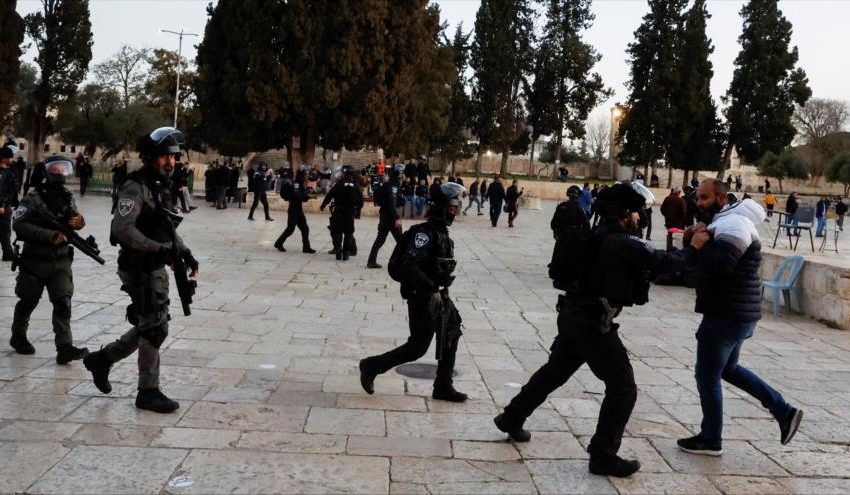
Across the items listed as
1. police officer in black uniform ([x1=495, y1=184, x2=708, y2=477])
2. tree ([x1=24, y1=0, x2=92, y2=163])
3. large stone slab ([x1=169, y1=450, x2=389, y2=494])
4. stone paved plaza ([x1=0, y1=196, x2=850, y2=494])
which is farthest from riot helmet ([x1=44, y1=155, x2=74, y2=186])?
tree ([x1=24, y1=0, x2=92, y2=163])

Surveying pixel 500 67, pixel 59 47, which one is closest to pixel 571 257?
pixel 59 47

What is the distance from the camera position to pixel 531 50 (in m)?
50.4

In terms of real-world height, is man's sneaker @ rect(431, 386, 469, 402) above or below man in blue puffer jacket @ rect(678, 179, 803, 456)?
below

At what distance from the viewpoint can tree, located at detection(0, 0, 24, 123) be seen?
34.5 m

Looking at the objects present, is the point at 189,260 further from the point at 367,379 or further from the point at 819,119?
the point at 819,119

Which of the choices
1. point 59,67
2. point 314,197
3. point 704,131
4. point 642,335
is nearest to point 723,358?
point 642,335

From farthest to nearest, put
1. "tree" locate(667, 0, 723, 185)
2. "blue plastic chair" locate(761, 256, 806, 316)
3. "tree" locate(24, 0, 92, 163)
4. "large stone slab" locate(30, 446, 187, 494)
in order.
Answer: "tree" locate(667, 0, 723, 185) → "tree" locate(24, 0, 92, 163) → "blue plastic chair" locate(761, 256, 806, 316) → "large stone slab" locate(30, 446, 187, 494)

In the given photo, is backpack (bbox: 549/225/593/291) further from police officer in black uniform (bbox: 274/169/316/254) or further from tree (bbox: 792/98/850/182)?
tree (bbox: 792/98/850/182)

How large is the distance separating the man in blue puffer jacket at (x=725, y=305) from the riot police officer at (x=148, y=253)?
3138 mm

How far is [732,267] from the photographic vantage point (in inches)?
159

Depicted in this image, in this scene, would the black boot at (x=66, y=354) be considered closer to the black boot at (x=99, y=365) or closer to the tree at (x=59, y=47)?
the black boot at (x=99, y=365)

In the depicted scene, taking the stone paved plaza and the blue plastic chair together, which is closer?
→ the stone paved plaza

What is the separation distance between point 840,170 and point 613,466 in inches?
2412

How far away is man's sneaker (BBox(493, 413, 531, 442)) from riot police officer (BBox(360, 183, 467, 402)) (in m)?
0.85
